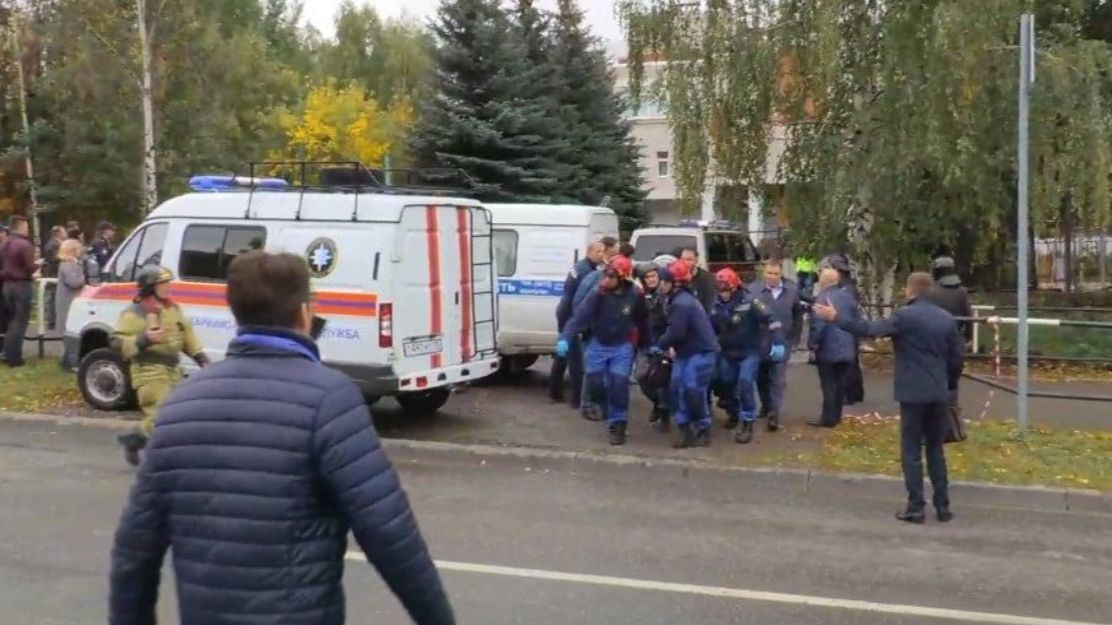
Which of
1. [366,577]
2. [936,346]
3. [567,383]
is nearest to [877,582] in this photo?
[936,346]

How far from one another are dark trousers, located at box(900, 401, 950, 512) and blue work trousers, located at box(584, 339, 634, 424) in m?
3.11

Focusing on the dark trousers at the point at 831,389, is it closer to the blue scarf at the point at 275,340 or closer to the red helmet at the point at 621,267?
the red helmet at the point at 621,267

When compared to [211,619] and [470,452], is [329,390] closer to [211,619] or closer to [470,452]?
[211,619]

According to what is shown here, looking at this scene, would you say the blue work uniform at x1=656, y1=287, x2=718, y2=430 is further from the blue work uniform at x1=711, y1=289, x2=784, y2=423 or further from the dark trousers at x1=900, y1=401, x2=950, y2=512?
the dark trousers at x1=900, y1=401, x2=950, y2=512

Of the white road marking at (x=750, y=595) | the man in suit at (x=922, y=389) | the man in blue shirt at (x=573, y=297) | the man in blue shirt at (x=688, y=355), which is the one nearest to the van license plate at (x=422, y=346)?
the man in blue shirt at (x=573, y=297)

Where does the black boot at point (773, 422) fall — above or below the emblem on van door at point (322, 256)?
below

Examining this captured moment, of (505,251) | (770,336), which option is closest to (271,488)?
(770,336)

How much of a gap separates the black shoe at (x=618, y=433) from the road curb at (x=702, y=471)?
0.48 m

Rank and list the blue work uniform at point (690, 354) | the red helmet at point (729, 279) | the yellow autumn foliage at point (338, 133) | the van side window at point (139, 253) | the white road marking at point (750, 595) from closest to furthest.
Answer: the white road marking at point (750, 595)
the blue work uniform at point (690, 354)
the red helmet at point (729, 279)
the van side window at point (139, 253)
the yellow autumn foliage at point (338, 133)

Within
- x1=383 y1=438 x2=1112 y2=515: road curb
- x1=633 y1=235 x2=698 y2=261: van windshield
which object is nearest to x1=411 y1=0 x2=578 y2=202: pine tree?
x1=633 y1=235 x2=698 y2=261: van windshield

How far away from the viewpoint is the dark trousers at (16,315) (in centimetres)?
1502

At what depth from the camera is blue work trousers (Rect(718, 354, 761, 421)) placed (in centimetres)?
1106

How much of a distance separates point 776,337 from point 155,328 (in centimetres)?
555

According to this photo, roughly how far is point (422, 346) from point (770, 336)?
3.24 meters
